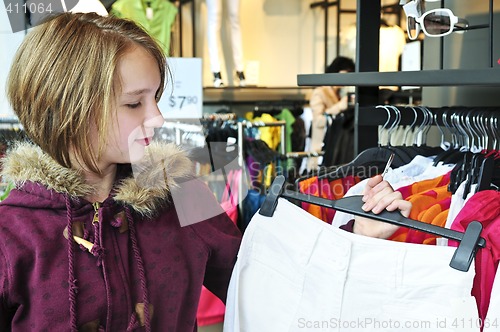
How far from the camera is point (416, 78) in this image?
117 cm

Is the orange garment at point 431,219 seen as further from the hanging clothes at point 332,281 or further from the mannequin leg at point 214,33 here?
the mannequin leg at point 214,33

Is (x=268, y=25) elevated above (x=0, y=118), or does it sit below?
above

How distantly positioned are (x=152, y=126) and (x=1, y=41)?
1418 mm

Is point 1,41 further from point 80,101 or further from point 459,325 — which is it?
point 459,325

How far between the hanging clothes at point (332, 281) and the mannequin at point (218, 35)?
14.1 ft

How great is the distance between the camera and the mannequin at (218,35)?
535cm

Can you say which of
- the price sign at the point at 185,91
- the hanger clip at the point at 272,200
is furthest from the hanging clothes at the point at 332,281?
the price sign at the point at 185,91

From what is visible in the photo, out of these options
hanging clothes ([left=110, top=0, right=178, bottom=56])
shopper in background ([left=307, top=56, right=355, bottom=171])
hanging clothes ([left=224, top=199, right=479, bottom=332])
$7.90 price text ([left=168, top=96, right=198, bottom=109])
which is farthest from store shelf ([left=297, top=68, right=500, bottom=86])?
hanging clothes ([left=110, top=0, right=178, bottom=56])

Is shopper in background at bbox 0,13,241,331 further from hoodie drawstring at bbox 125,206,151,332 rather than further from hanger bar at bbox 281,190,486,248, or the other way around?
hanger bar at bbox 281,190,486,248

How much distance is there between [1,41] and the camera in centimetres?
227

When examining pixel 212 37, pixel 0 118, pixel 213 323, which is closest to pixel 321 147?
pixel 212 37

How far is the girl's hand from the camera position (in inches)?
41.9

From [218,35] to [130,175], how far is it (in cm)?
439

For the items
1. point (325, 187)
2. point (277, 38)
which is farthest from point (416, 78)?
point (277, 38)
